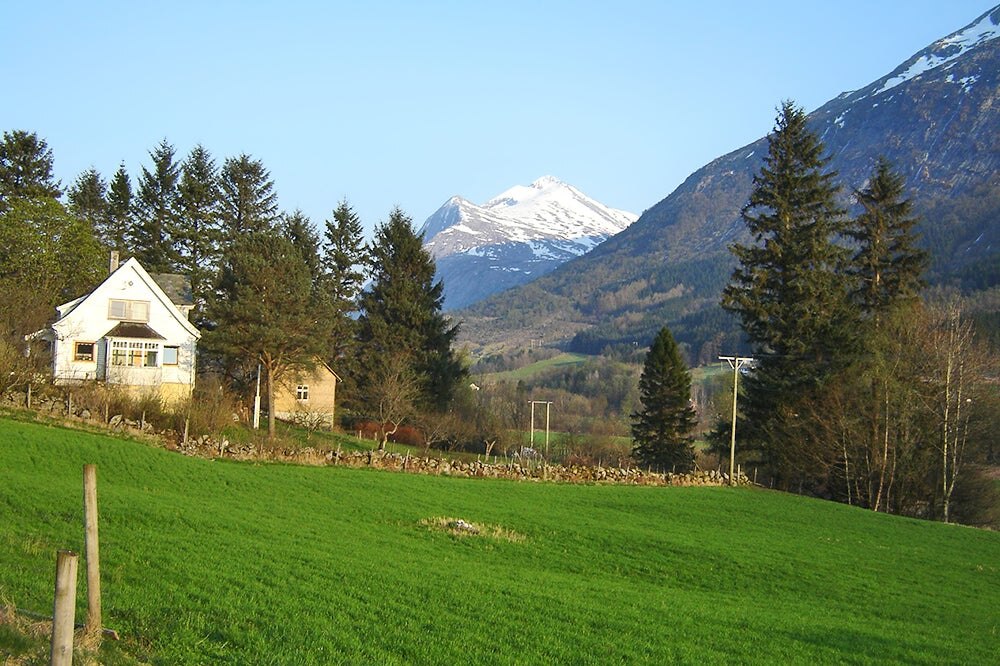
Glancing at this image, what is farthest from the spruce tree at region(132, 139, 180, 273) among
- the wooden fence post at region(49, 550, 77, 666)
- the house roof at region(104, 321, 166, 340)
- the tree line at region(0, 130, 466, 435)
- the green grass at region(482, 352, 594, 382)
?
the green grass at region(482, 352, 594, 382)

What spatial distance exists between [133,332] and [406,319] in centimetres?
1929

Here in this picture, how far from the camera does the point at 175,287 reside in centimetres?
5375

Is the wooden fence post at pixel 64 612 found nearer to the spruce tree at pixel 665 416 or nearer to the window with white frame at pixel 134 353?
the window with white frame at pixel 134 353

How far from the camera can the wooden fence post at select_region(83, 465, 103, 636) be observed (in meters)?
8.40

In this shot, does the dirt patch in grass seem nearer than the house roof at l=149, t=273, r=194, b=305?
Yes

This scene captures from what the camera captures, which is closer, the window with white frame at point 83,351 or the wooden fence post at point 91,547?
the wooden fence post at point 91,547

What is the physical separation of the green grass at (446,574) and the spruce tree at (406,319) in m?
29.0

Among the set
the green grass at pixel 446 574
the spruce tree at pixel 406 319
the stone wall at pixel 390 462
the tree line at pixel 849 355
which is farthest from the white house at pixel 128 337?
the tree line at pixel 849 355

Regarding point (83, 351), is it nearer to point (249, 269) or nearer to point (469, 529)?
point (249, 269)

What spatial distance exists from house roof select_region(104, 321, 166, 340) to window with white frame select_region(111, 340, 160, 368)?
38 centimetres

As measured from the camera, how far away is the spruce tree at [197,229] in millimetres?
61406

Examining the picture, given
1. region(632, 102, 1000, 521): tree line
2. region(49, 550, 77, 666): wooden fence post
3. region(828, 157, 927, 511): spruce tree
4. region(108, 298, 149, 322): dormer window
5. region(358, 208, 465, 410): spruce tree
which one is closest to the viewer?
region(49, 550, 77, 666): wooden fence post

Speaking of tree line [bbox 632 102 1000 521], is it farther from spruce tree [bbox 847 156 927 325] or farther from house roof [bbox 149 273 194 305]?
house roof [bbox 149 273 194 305]

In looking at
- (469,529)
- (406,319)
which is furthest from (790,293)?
(469,529)
